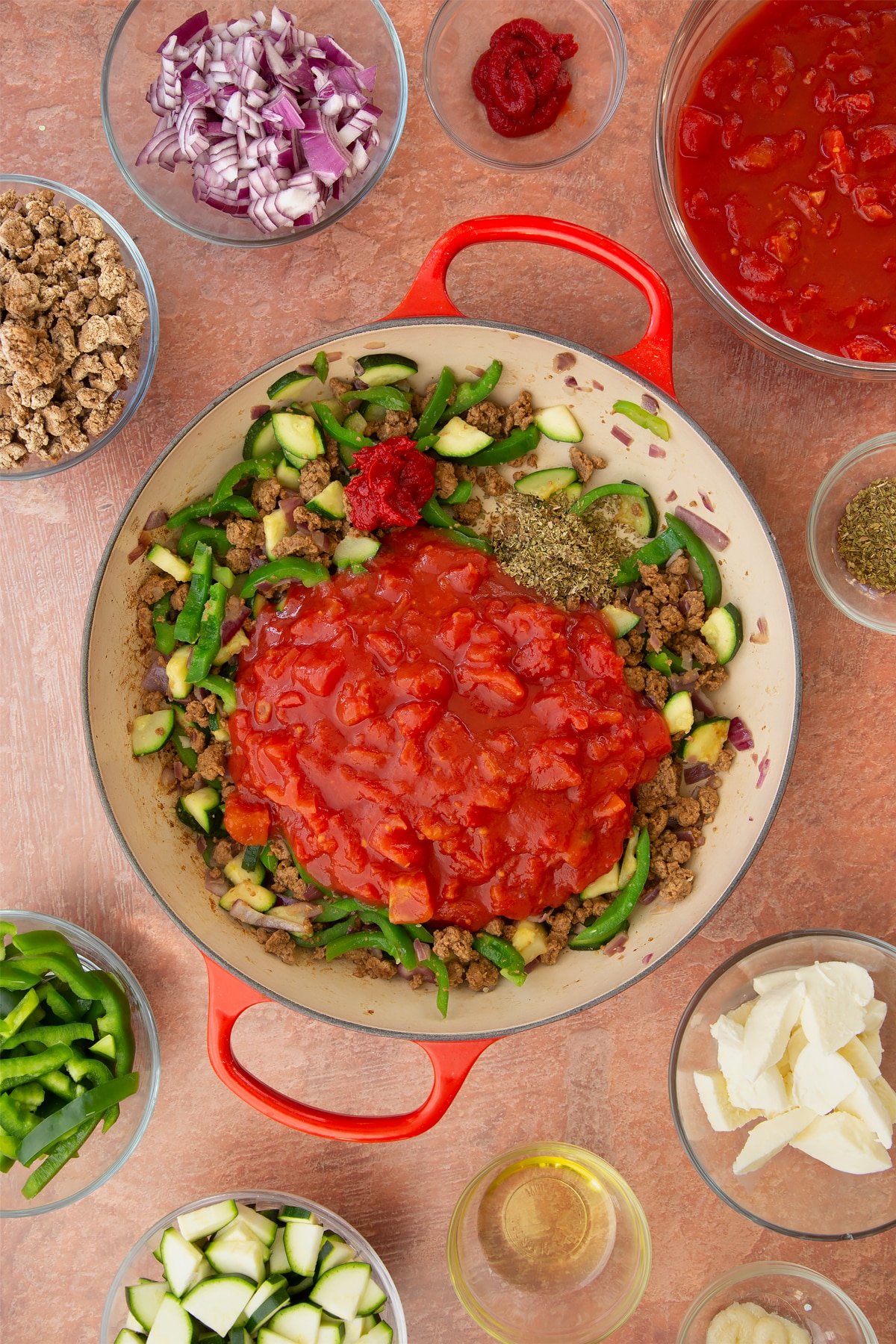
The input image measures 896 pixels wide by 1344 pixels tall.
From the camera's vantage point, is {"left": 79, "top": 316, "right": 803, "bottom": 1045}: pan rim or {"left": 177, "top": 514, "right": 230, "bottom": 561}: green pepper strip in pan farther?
{"left": 177, "top": 514, "right": 230, "bottom": 561}: green pepper strip in pan

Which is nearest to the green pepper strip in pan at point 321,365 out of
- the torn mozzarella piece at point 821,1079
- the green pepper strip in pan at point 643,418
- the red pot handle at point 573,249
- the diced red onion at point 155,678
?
the red pot handle at point 573,249

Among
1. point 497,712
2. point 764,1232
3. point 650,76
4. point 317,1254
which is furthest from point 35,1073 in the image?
point 650,76

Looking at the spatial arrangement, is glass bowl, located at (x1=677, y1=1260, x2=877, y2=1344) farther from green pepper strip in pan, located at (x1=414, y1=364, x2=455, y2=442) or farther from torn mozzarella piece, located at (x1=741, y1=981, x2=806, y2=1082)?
green pepper strip in pan, located at (x1=414, y1=364, x2=455, y2=442)

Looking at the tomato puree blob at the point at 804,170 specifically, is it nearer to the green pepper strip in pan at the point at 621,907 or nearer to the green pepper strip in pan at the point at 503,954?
the green pepper strip in pan at the point at 621,907

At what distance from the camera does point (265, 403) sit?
7.84 ft

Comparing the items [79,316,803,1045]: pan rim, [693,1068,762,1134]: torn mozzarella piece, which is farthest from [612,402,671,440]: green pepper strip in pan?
[693,1068,762,1134]: torn mozzarella piece

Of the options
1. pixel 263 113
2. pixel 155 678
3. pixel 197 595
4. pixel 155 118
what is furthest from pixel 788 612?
pixel 155 118

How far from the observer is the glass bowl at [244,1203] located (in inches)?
100.0

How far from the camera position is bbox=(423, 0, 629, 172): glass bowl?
2.53m

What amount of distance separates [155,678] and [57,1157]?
1.20m

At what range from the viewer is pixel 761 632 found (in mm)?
2371

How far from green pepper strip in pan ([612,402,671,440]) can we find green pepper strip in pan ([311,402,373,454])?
2.03 ft

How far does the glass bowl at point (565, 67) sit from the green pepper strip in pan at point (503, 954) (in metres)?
1.96

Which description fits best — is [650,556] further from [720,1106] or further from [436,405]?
[720,1106]
